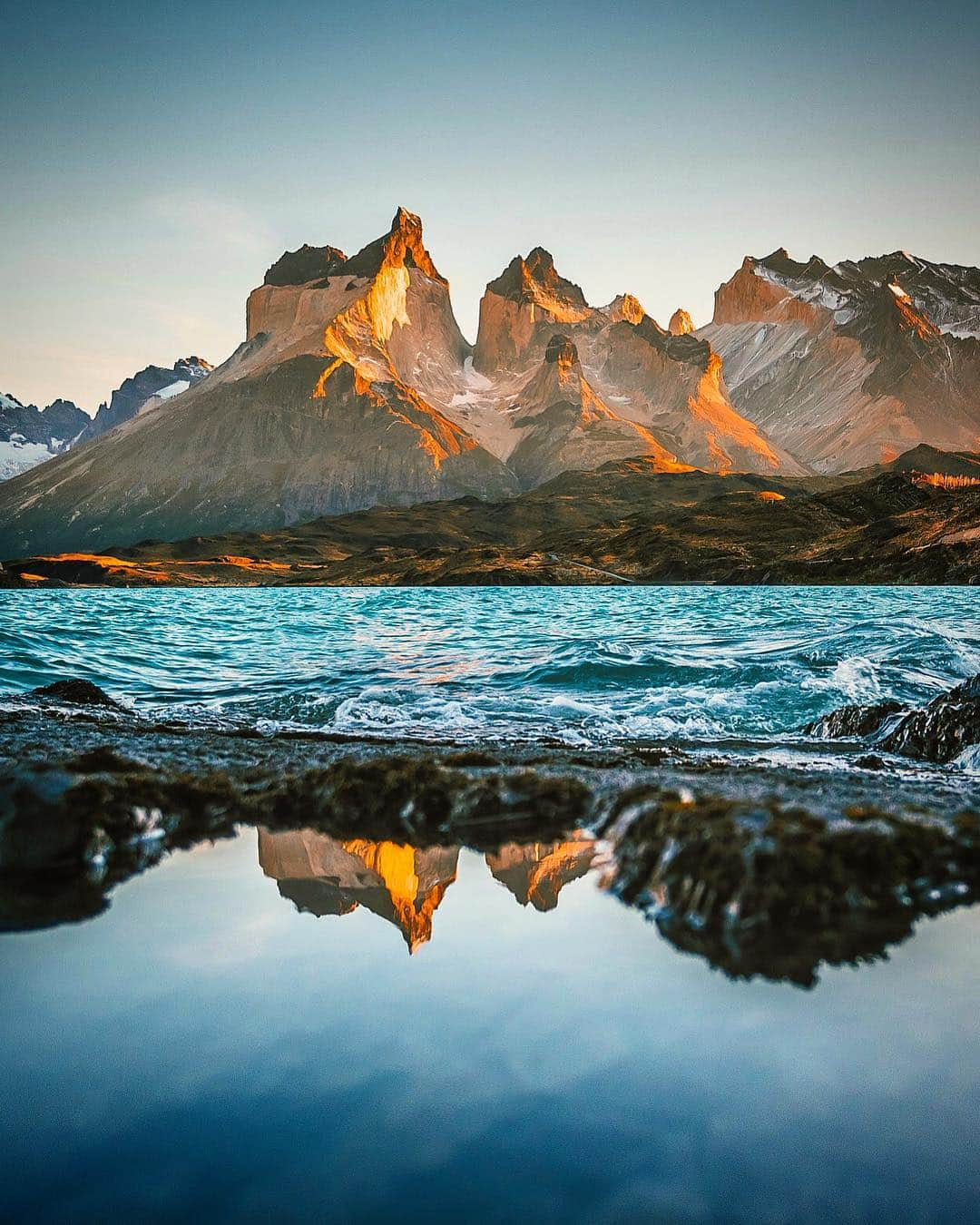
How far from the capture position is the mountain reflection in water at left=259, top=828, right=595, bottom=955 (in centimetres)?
616

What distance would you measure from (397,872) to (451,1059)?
3.06m

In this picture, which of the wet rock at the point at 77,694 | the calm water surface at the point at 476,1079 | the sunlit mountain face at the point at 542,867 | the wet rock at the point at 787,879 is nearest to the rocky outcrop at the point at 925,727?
the wet rock at the point at 787,879

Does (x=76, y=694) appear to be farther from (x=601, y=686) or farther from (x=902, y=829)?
(x=902, y=829)

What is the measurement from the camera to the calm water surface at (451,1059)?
125 inches

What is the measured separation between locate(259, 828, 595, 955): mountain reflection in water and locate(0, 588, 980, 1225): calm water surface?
0.11 feet

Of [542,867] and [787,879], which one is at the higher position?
[787,879]

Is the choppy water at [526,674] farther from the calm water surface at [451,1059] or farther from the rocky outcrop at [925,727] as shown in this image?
the calm water surface at [451,1059]

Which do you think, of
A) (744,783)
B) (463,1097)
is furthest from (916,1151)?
(744,783)

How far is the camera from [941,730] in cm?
1274

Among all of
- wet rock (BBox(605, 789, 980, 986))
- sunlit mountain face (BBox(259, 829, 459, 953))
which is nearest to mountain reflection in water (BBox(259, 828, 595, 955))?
sunlit mountain face (BBox(259, 829, 459, 953))

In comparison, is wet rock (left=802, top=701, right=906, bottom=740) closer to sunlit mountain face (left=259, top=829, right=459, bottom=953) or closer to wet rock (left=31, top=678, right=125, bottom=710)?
sunlit mountain face (left=259, top=829, right=459, bottom=953)

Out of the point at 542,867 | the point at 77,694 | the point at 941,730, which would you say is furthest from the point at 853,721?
the point at 77,694

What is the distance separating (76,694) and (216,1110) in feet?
52.0

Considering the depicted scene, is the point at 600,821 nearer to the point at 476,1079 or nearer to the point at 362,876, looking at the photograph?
the point at 362,876
